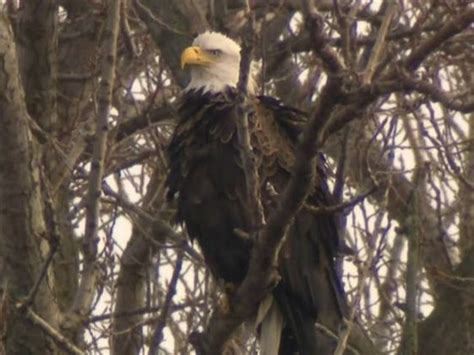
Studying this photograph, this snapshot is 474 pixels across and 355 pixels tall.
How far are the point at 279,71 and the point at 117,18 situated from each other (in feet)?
10.6

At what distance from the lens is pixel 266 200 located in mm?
5418

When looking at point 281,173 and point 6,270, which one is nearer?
point 6,270

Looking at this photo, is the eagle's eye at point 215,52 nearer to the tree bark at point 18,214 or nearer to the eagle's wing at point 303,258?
the eagle's wing at point 303,258

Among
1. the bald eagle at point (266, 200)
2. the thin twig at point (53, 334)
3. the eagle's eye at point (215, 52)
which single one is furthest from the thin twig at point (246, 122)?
the eagle's eye at point (215, 52)

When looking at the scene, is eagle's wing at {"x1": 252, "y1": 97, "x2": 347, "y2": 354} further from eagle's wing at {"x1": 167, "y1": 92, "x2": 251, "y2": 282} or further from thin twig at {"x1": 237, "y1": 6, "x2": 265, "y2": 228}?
thin twig at {"x1": 237, "y1": 6, "x2": 265, "y2": 228}

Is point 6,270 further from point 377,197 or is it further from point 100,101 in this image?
point 377,197

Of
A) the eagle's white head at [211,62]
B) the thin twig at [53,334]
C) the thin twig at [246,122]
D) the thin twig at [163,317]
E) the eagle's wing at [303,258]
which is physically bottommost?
the thin twig at [53,334]

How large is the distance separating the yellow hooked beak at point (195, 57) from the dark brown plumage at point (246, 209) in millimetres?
341

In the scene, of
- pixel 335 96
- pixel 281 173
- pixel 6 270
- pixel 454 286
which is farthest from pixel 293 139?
pixel 335 96

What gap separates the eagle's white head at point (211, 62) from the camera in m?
6.17

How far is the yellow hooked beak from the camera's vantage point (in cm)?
618

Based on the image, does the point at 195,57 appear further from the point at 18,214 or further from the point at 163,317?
the point at 163,317

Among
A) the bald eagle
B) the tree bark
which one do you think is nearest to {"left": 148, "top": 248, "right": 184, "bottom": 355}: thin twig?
the tree bark

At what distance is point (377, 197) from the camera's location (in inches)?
271
